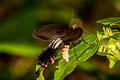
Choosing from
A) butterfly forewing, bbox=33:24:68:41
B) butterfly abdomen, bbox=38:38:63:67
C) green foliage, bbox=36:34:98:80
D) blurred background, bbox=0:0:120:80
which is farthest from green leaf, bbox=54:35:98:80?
blurred background, bbox=0:0:120:80

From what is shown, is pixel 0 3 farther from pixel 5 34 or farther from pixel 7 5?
pixel 5 34

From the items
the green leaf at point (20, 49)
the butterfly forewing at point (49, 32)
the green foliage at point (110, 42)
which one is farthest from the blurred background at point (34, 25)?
the butterfly forewing at point (49, 32)

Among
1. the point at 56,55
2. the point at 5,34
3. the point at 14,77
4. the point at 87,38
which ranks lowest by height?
the point at 14,77

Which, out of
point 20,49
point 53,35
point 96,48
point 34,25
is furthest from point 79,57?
point 34,25

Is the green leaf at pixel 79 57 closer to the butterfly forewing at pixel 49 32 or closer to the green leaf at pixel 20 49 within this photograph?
the butterfly forewing at pixel 49 32

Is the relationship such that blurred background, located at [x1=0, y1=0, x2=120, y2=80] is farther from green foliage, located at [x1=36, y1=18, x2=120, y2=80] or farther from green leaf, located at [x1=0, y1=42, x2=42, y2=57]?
green foliage, located at [x1=36, y1=18, x2=120, y2=80]

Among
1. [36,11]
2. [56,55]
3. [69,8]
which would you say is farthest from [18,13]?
[56,55]
